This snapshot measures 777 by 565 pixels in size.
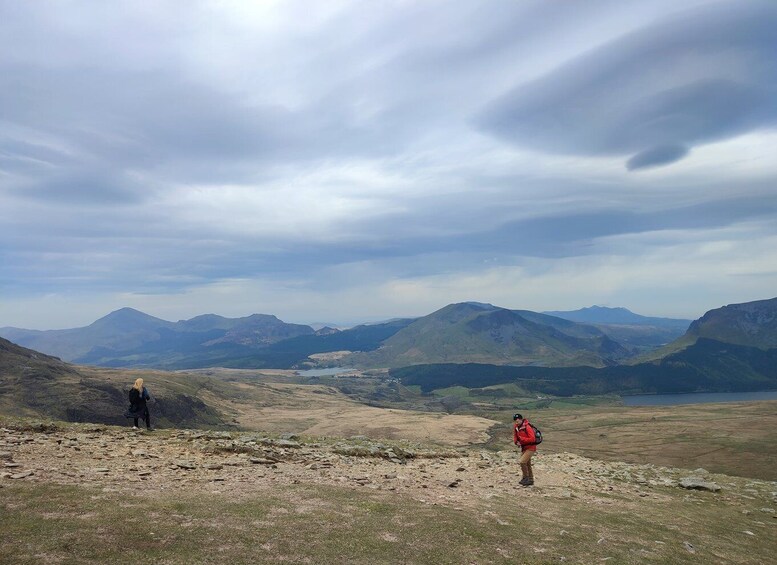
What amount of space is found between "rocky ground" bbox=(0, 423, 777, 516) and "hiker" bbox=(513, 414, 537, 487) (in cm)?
71

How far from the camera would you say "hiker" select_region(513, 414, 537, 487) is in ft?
85.5

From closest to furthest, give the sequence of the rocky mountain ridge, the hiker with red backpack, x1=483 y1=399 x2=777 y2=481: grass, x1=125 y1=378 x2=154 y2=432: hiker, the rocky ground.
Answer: the rocky mountain ridge, the rocky ground, the hiker with red backpack, x1=125 y1=378 x2=154 y2=432: hiker, x1=483 y1=399 x2=777 y2=481: grass

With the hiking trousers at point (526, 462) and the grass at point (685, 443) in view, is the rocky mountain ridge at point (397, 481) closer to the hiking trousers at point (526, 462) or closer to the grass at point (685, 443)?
the hiking trousers at point (526, 462)

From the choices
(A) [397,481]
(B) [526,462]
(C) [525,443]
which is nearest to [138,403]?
(A) [397,481]

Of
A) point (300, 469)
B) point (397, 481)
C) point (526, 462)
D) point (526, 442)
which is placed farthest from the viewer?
point (526, 462)

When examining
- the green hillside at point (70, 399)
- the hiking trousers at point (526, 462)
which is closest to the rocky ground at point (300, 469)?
the hiking trousers at point (526, 462)

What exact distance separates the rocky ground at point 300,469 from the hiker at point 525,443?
711 millimetres

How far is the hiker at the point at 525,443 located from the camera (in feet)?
85.5

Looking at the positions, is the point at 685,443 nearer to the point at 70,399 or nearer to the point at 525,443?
the point at 525,443

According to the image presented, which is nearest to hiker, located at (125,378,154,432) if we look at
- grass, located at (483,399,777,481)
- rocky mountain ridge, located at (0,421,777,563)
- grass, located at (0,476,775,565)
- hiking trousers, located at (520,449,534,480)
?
rocky mountain ridge, located at (0,421,777,563)

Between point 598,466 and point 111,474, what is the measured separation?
35.7 meters

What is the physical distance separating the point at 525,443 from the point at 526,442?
0.28 feet

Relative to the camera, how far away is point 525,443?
85.6ft

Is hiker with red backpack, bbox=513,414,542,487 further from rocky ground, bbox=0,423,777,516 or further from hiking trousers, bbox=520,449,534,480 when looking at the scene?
rocky ground, bbox=0,423,777,516
